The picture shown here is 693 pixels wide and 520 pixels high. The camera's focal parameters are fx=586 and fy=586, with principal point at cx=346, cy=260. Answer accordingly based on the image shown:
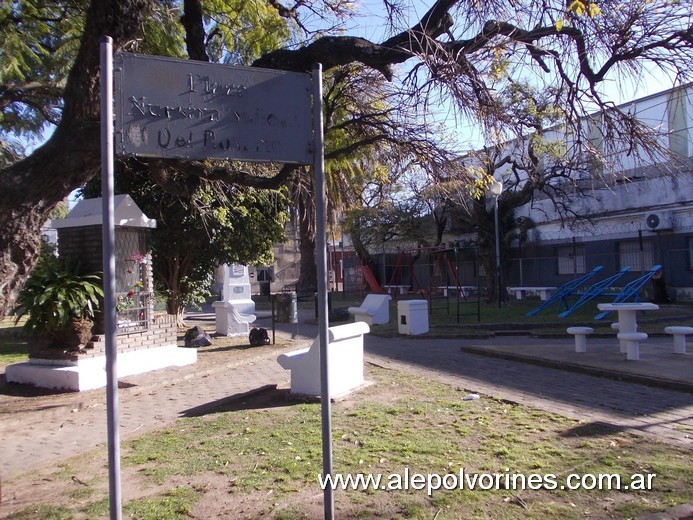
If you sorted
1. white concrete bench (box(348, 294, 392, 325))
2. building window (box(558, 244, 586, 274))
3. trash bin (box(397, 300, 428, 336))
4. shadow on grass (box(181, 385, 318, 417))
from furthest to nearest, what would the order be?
building window (box(558, 244, 586, 274))
white concrete bench (box(348, 294, 392, 325))
trash bin (box(397, 300, 428, 336))
shadow on grass (box(181, 385, 318, 417))

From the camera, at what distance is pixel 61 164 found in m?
5.41

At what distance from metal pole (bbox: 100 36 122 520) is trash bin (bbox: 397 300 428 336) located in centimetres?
1211

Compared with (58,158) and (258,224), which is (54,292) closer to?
(58,158)

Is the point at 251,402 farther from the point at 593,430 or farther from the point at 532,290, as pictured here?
the point at 532,290

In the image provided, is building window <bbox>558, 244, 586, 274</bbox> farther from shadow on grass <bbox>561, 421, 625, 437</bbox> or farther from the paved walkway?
shadow on grass <bbox>561, 421, 625, 437</bbox>

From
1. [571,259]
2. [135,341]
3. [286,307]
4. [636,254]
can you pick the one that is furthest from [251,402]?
[571,259]

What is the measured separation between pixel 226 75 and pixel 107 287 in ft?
4.59

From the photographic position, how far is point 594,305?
20250mm

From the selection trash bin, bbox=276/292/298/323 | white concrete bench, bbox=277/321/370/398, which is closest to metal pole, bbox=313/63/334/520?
white concrete bench, bbox=277/321/370/398

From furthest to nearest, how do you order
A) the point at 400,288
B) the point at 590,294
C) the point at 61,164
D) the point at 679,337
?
the point at 400,288, the point at 590,294, the point at 679,337, the point at 61,164

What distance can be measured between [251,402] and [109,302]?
15.2 feet

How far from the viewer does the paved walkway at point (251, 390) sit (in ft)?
19.0

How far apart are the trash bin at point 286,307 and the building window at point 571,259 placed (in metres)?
14.5

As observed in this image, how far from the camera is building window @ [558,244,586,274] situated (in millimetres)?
25500
